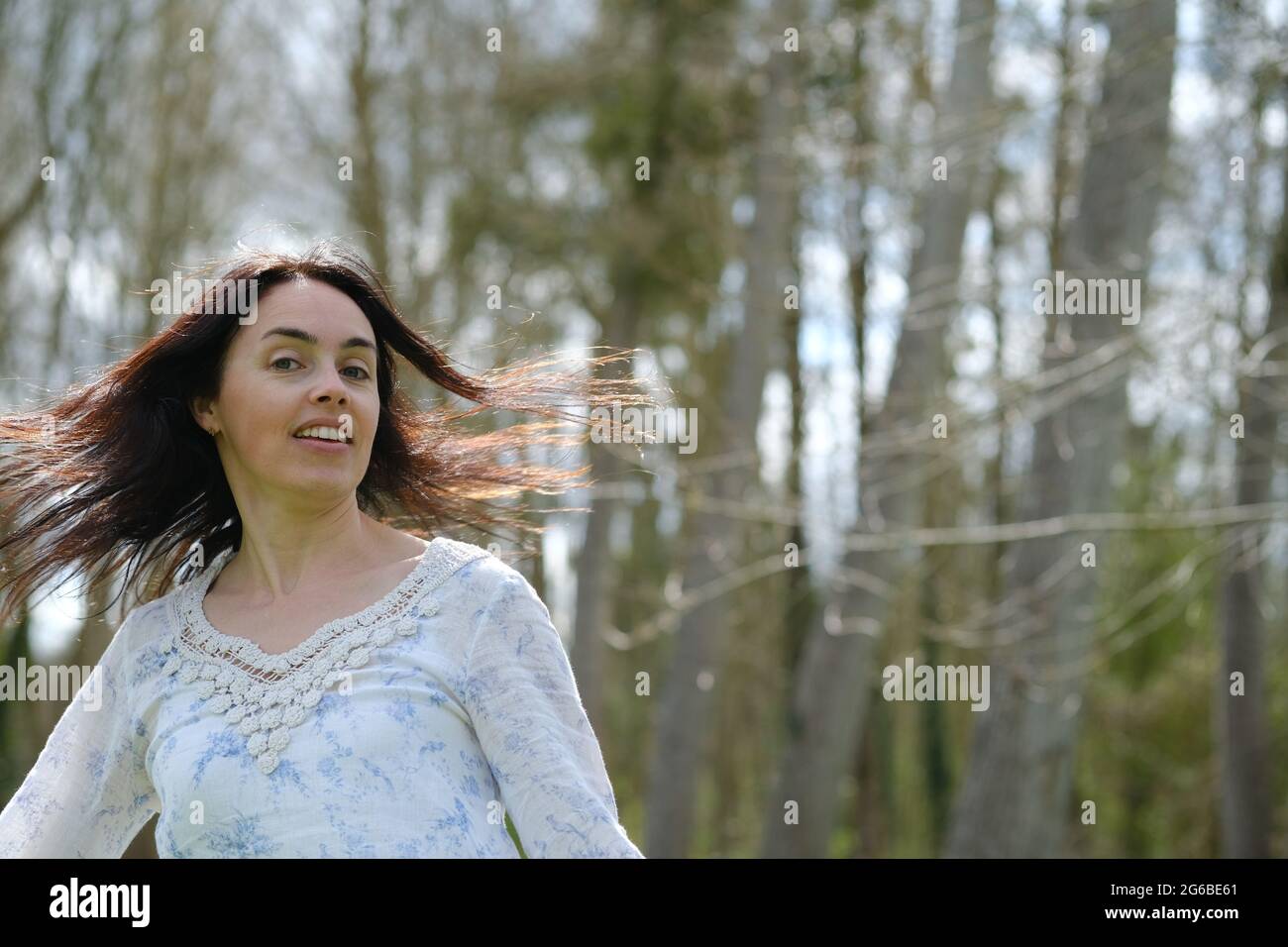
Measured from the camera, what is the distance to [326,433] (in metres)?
2.60

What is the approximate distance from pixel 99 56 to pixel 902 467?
8635 mm

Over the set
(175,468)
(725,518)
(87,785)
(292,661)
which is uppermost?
(725,518)

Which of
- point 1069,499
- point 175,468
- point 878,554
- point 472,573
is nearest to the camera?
point 472,573

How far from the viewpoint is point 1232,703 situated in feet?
37.6

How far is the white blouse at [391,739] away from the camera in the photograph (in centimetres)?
222

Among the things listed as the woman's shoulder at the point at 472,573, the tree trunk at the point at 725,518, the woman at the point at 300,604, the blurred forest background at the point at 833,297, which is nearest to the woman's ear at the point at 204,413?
the woman at the point at 300,604

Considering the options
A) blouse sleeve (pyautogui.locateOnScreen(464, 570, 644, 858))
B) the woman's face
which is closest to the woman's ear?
the woman's face

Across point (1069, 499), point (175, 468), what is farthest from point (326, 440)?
point (1069, 499)

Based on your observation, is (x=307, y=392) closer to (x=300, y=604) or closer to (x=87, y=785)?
(x=300, y=604)

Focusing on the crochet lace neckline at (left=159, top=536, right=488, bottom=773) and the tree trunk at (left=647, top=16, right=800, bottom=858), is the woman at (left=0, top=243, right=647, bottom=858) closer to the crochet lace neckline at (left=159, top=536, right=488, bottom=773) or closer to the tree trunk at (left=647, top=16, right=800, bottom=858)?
the crochet lace neckline at (left=159, top=536, right=488, bottom=773)

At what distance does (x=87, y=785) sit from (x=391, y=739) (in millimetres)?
696

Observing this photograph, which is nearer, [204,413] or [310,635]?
[310,635]

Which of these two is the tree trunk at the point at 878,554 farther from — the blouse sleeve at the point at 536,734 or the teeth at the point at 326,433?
the blouse sleeve at the point at 536,734
